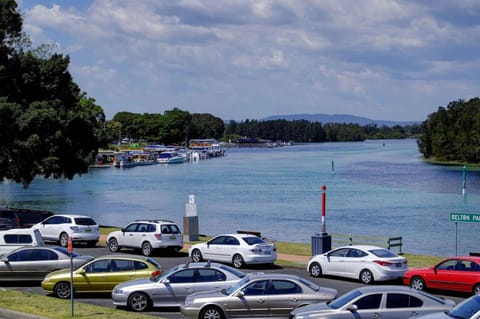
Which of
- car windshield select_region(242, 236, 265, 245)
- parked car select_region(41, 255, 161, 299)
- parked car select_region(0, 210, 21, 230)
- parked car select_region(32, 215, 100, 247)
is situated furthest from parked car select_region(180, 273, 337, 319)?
parked car select_region(0, 210, 21, 230)

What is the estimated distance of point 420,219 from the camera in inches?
2598

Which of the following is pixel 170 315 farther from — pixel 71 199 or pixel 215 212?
pixel 71 199

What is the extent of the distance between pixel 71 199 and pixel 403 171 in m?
74.4

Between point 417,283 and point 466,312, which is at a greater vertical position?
point 466,312

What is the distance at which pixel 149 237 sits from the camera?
108 feet

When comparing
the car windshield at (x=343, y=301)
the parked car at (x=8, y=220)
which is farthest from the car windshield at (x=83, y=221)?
the car windshield at (x=343, y=301)

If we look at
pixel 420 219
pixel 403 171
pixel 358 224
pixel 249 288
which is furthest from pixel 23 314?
pixel 403 171

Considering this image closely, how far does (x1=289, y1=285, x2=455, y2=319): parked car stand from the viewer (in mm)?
16906

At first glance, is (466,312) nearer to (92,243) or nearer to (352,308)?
(352,308)

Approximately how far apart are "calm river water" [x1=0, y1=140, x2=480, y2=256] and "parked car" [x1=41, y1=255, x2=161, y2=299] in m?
27.2

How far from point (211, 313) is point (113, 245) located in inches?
645

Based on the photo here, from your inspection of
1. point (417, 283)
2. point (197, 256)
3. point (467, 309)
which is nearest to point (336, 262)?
point (417, 283)

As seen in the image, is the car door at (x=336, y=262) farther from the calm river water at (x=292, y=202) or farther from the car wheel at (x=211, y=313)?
the calm river water at (x=292, y=202)

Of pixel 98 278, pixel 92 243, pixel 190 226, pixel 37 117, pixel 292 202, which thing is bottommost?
pixel 292 202
